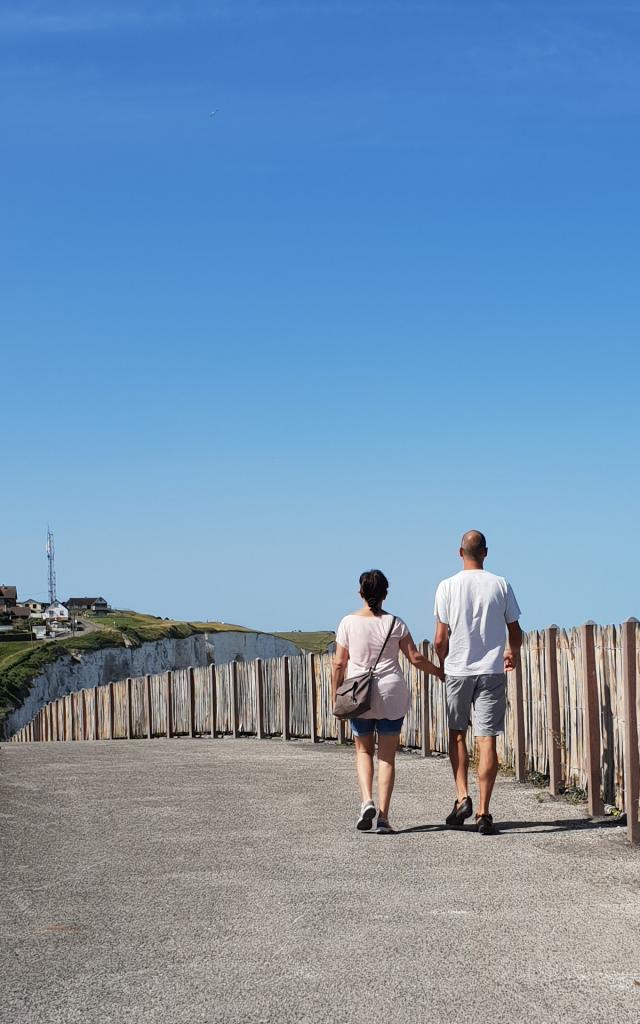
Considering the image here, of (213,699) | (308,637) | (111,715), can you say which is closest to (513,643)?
(213,699)

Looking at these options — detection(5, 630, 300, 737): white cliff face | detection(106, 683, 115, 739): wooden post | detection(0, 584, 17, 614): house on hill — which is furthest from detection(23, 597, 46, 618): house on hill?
detection(106, 683, 115, 739): wooden post

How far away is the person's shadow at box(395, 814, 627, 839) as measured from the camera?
28.1 ft

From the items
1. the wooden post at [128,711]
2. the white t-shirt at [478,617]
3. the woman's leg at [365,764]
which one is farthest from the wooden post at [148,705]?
the white t-shirt at [478,617]

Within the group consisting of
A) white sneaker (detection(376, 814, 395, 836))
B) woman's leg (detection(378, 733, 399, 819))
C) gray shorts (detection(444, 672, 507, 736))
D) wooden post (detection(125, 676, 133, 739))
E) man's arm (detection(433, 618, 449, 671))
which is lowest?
wooden post (detection(125, 676, 133, 739))

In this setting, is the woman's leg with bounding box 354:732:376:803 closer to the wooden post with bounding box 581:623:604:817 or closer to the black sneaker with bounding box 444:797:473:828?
the black sneaker with bounding box 444:797:473:828

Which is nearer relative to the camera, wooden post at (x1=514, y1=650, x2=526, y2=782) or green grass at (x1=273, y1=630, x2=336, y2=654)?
wooden post at (x1=514, y1=650, x2=526, y2=782)

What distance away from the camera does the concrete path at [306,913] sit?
4727mm

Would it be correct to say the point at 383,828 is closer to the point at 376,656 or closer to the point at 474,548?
the point at 376,656

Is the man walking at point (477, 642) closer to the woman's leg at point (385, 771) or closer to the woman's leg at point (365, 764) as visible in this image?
the woman's leg at point (385, 771)

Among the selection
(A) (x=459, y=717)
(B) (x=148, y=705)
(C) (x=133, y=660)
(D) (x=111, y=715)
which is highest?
(A) (x=459, y=717)

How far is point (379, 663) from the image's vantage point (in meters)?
8.77

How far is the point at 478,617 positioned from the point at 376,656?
76 centimetres

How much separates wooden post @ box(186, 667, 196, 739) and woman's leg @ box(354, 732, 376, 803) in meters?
14.3

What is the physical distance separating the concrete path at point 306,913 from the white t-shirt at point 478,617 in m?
1.16
